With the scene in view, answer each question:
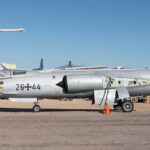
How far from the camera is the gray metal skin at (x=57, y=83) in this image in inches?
912

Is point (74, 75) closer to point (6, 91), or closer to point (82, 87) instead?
point (82, 87)

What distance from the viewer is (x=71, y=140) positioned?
37.8 ft

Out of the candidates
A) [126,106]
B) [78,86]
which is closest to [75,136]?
[78,86]

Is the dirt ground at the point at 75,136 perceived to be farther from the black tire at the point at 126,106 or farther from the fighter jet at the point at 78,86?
the fighter jet at the point at 78,86

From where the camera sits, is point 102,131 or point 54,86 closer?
point 102,131

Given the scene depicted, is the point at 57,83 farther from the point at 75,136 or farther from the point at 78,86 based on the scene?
the point at 75,136

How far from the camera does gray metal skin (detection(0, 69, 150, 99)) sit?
2316 centimetres

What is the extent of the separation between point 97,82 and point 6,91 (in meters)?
5.79

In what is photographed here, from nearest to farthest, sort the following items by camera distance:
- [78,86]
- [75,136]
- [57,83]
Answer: [75,136]
[78,86]
[57,83]

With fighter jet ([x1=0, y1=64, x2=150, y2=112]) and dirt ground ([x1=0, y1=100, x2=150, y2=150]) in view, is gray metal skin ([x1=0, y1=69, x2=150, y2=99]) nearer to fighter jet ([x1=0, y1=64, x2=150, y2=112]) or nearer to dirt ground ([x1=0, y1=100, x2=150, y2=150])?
fighter jet ([x1=0, y1=64, x2=150, y2=112])

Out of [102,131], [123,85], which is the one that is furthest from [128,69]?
[102,131]

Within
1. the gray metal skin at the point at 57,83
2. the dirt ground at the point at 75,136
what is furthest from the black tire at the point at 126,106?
the dirt ground at the point at 75,136

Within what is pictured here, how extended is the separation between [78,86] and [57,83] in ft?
4.65

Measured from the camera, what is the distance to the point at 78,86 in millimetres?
23016
